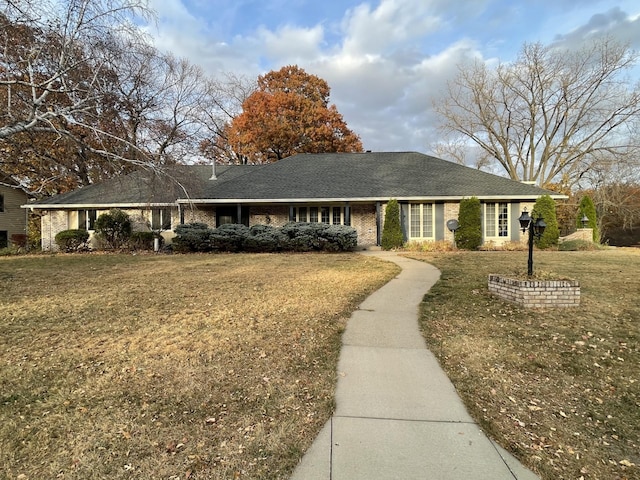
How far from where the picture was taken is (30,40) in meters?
9.49

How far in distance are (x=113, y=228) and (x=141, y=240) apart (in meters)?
1.35

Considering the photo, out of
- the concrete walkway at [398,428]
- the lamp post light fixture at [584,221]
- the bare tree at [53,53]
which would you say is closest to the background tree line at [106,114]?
the bare tree at [53,53]

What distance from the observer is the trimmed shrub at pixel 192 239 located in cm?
1507

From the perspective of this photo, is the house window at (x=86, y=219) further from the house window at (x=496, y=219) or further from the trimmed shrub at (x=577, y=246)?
the trimmed shrub at (x=577, y=246)

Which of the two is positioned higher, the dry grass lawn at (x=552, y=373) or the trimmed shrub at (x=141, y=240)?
the trimmed shrub at (x=141, y=240)

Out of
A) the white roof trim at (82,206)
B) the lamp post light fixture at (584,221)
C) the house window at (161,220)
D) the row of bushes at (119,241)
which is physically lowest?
the row of bushes at (119,241)

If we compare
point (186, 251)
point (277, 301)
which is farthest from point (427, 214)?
point (277, 301)

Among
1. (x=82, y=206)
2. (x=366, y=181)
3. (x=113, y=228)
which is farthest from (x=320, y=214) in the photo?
(x=82, y=206)

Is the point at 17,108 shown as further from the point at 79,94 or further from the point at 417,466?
the point at 417,466

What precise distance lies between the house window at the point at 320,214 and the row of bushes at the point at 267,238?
3043 millimetres

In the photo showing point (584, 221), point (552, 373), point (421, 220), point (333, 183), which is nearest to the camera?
point (552, 373)

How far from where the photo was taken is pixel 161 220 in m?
18.6

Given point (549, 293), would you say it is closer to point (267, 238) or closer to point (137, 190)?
point (267, 238)

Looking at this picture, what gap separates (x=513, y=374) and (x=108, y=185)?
1845cm
